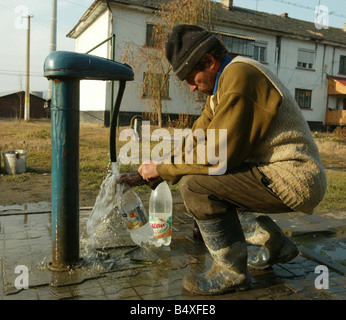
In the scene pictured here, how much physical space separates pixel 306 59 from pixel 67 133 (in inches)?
1064

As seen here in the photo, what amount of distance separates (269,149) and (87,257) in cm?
152

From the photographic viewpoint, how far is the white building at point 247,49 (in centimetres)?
2002

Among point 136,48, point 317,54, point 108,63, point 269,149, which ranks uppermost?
point 317,54

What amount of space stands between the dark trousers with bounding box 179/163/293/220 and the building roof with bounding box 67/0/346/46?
19754mm

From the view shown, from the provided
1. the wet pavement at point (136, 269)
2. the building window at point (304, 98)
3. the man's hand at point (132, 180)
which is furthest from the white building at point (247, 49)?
the man's hand at point (132, 180)

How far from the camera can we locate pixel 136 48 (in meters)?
19.3

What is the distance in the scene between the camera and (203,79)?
7.61ft

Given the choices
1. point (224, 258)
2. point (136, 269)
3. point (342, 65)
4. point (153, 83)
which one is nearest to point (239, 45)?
point (153, 83)

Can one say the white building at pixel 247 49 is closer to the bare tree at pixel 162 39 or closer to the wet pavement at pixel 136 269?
the bare tree at pixel 162 39

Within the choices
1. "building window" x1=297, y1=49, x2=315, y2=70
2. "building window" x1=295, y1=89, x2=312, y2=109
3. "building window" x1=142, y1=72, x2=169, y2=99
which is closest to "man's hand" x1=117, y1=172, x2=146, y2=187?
"building window" x1=142, y1=72, x2=169, y2=99
